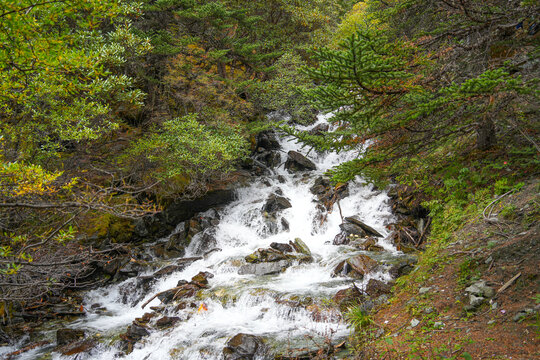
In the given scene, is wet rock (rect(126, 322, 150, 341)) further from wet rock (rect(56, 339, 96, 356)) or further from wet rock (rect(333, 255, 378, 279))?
wet rock (rect(333, 255, 378, 279))

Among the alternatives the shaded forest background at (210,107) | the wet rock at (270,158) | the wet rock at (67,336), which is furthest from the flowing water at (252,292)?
the wet rock at (270,158)

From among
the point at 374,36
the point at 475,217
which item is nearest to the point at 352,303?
the point at 475,217

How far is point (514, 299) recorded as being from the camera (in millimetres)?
4035

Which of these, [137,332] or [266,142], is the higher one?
[266,142]

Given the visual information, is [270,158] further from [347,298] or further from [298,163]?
[347,298]

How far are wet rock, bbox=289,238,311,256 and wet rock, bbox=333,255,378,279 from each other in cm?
187

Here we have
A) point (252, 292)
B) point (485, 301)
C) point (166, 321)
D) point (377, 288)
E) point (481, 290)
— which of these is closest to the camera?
point (485, 301)

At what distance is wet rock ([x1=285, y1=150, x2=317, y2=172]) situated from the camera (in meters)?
18.0

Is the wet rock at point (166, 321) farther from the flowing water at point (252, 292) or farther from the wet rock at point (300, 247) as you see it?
the wet rock at point (300, 247)

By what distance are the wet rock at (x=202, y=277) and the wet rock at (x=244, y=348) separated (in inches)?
137

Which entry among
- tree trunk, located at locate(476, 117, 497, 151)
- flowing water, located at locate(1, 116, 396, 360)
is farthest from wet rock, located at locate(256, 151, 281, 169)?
tree trunk, located at locate(476, 117, 497, 151)

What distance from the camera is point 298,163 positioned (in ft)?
59.4

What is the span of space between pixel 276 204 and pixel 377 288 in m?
7.97

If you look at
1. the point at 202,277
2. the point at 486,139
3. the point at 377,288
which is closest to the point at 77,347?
the point at 202,277
